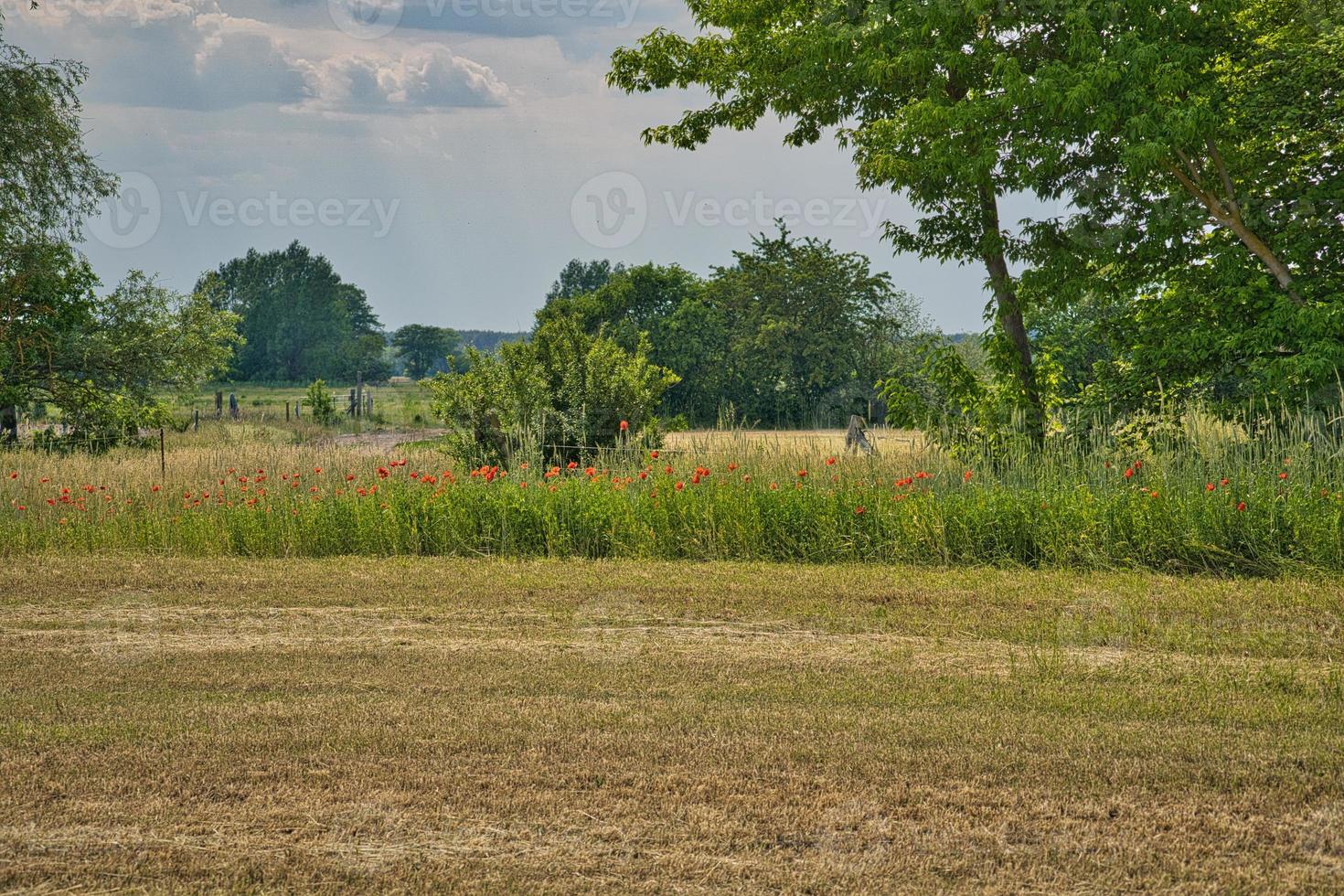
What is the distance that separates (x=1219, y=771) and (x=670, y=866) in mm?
2271

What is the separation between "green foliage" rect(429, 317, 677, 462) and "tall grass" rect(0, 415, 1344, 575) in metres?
2.13

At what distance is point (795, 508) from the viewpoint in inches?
392

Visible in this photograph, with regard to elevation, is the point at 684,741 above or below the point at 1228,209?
below

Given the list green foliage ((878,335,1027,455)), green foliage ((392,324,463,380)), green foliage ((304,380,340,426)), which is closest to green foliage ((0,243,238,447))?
green foliage ((304,380,340,426))

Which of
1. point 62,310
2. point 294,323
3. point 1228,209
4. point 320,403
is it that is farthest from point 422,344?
point 1228,209

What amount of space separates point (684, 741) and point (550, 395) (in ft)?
34.6

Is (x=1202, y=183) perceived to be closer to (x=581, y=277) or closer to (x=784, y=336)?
(x=784, y=336)

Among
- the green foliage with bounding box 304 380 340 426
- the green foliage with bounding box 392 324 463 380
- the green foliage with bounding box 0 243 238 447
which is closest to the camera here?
the green foliage with bounding box 0 243 238 447

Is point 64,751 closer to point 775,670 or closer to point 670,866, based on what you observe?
point 670,866

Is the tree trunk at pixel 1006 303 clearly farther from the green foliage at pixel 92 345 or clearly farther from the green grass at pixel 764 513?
the green foliage at pixel 92 345

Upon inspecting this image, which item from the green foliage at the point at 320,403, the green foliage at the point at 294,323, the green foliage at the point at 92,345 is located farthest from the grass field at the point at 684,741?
the green foliage at the point at 294,323

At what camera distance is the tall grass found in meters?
9.10

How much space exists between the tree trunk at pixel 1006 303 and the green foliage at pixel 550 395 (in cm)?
452

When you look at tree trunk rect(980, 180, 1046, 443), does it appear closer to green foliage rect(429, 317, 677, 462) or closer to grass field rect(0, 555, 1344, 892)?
green foliage rect(429, 317, 677, 462)
